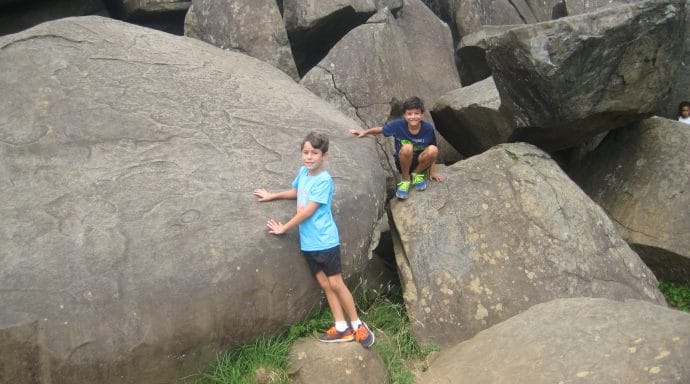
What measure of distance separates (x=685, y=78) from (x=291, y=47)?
4.16 meters

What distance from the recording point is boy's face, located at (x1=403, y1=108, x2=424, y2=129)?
192 inches

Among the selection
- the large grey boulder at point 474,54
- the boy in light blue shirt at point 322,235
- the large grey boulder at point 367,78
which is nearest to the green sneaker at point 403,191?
the boy in light blue shirt at point 322,235

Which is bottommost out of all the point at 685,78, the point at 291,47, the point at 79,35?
the point at 685,78

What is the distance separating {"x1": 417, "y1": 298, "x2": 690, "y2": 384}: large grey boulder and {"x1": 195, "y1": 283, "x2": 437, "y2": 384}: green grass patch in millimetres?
205

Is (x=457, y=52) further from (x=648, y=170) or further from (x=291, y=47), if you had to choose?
(x=648, y=170)

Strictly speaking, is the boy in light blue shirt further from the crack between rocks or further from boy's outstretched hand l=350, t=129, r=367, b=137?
the crack between rocks

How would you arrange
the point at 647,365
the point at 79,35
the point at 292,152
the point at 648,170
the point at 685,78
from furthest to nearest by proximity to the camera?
the point at 685,78
the point at 648,170
the point at 79,35
the point at 292,152
the point at 647,365

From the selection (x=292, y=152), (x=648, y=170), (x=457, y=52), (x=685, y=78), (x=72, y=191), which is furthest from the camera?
(x=457, y=52)

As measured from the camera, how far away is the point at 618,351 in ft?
10.2

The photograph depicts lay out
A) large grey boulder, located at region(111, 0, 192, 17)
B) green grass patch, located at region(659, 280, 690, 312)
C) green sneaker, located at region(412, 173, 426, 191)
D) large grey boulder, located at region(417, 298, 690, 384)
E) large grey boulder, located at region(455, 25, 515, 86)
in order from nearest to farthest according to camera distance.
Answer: large grey boulder, located at region(417, 298, 690, 384)
green sneaker, located at region(412, 173, 426, 191)
green grass patch, located at region(659, 280, 690, 312)
large grey boulder, located at region(111, 0, 192, 17)
large grey boulder, located at region(455, 25, 515, 86)

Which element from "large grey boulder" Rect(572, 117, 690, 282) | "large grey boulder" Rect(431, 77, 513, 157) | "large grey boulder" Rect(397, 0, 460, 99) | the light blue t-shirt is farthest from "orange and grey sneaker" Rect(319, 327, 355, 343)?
"large grey boulder" Rect(397, 0, 460, 99)

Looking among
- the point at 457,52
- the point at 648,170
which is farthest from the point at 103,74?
the point at 457,52

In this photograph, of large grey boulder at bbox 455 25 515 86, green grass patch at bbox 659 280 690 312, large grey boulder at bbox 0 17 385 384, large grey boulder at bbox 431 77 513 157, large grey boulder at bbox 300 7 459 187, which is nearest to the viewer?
large grey boulder at bbox 0 17 385 384

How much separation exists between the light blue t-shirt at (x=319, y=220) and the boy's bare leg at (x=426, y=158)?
1.23 metres
